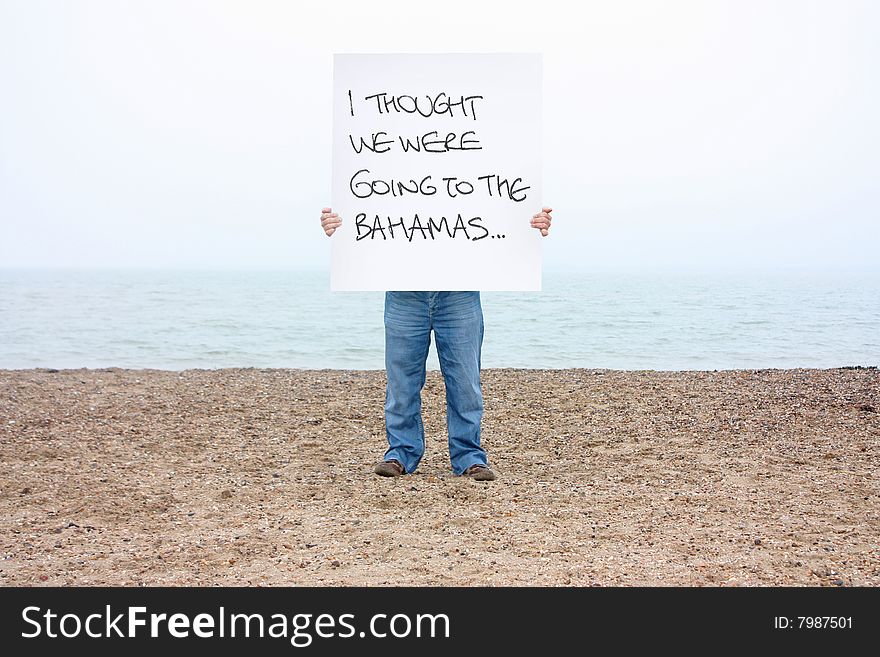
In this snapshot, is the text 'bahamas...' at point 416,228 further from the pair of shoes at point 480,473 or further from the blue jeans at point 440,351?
the pair of shoes at point 480,473

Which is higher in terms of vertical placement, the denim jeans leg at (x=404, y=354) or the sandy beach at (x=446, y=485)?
the denim jeans leg at (x=404, y=354)

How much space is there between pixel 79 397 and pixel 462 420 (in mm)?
3822

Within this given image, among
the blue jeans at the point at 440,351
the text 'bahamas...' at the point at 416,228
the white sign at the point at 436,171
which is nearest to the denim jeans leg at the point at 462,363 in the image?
the blue jeans at the point at 440,351

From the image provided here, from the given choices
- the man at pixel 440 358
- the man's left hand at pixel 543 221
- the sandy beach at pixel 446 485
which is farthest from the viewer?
the man at pixel 440 358

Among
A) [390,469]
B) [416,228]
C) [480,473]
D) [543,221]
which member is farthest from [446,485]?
[543,221]

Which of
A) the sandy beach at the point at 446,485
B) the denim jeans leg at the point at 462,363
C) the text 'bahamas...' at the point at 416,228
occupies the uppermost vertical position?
the text 'bahamas...' at the point at 416,228

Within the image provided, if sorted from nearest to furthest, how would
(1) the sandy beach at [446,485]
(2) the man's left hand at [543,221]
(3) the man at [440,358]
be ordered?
(1) the sandy beach at [446,485] < (2) the man's left hand at [543,221] < (3) the man at [440,358]

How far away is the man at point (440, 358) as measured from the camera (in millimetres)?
4387

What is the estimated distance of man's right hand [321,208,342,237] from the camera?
4.27m

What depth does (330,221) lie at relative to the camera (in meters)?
4.27

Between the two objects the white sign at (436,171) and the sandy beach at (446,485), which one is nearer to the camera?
the sandy beach at (446,485)

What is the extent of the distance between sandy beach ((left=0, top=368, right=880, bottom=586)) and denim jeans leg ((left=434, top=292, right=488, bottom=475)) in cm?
22

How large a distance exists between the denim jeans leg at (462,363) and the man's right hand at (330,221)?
0.67 metres

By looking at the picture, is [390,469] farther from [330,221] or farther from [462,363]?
[330,221]
